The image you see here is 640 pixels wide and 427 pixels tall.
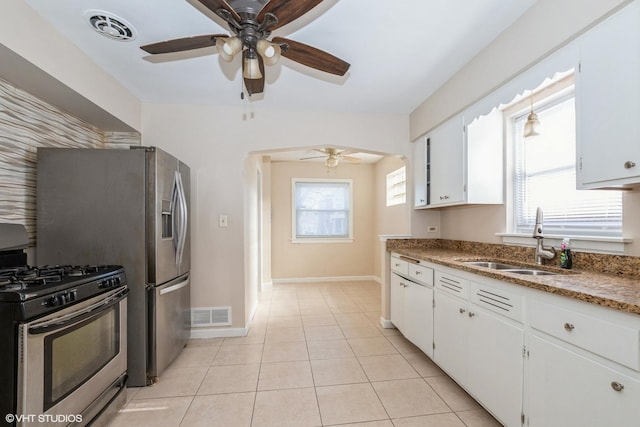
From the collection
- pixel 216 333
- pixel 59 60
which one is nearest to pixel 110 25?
pixel 59 60

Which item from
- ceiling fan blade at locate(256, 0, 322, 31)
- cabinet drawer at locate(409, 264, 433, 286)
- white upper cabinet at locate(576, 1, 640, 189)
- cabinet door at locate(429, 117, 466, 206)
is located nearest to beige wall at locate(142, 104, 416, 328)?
cabinet door at locate(429, 117, 466, 206)

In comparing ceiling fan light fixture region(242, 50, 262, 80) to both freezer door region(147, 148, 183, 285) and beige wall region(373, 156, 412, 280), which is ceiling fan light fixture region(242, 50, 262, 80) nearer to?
freezer door region(147, 148, 183, 285)

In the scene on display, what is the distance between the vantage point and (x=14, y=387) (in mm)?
1213

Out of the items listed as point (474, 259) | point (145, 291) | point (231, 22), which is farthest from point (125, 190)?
point (474, 259)

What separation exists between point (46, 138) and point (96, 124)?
0.58 meters

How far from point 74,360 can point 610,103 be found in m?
2.95

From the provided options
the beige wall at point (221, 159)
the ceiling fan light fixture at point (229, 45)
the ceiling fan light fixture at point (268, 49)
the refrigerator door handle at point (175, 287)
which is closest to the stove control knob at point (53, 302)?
the refrigerator door handle at point (175, 287)

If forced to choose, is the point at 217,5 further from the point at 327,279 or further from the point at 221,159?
the point at 327,279

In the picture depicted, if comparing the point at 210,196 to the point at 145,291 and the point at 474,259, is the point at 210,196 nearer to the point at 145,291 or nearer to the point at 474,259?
the point at 145,291

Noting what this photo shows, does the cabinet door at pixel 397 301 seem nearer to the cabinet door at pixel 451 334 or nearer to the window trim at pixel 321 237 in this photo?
the cabinet door at pixel 451 334

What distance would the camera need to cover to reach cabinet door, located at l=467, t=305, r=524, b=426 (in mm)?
1492

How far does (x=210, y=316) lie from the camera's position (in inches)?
121

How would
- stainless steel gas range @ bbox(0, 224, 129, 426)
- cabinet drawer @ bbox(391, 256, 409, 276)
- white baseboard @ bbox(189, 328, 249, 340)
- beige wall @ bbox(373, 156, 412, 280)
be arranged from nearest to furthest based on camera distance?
stainless steel gas range @ bbox(0, 224, 129, 426)
cabinet drawer @ bbox(391, 256, 409, 276)
white baseboard @ bbox(189, 328, 249, 340)
beige wall @ bbox(373, 156, 412, 280)

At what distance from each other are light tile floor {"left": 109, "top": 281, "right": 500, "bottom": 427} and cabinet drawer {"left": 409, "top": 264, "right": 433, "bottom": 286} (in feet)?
2.35
